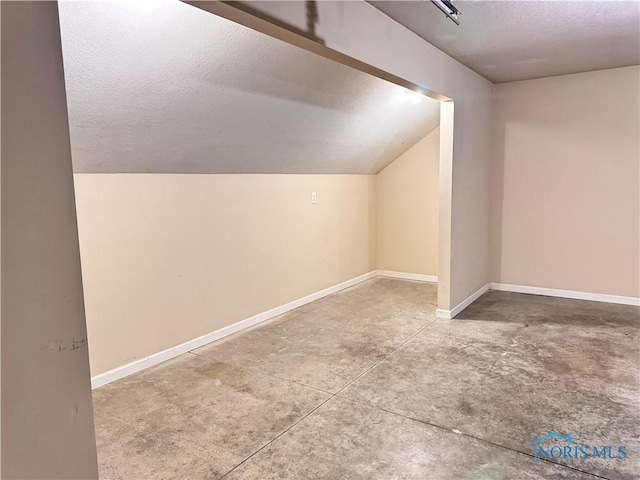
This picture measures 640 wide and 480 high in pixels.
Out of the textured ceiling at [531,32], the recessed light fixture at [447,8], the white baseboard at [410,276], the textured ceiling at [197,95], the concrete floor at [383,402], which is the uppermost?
the textured ceiling at [531,32]

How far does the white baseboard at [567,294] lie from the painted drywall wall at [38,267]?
457 centimetres

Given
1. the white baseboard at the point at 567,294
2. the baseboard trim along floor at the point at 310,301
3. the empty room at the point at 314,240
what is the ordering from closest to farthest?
the empty room at the point at 314,240 < the baseboard trim along floor at the point at 310,301 < the white baseboard at the point at 567,294

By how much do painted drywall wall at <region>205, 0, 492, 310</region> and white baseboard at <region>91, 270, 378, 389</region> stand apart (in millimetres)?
1360

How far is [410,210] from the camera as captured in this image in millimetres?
5469

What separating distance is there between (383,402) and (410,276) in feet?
10.4

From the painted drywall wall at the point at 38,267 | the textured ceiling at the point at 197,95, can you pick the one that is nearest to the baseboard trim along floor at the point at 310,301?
the textured ceiling at the point at 197,95

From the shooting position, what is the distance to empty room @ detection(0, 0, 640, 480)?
1229mm

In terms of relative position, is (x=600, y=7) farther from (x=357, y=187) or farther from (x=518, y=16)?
(x=357, y=187)

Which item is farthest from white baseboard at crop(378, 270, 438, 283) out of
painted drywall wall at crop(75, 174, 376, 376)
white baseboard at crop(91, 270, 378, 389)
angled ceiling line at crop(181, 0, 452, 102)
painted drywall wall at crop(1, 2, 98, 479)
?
painted drywall wall at crop(1, 2, 98, 479)

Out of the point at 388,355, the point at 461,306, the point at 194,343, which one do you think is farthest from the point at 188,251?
the point at 461,306

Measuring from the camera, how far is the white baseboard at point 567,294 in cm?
432

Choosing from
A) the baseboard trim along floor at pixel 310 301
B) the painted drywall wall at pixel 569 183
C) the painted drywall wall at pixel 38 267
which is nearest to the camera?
the painted drywall wall at pixel 38 267

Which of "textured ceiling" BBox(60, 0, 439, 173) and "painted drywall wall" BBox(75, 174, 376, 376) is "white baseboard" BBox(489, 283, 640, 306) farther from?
"textured ceiling" BBox(60, 0, 439, 173)

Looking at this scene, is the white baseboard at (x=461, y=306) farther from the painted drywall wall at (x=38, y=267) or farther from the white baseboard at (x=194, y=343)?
the painted drywall wall at (x=38, y=267)
